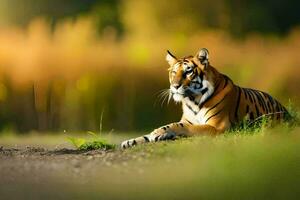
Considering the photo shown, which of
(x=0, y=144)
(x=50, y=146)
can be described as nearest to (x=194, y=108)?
(x=50, y=146)

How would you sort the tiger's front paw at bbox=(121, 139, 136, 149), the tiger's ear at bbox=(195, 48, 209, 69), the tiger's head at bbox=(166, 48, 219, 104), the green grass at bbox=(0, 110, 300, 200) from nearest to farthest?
the green grass at bbox=(0, 110, 300, 200) → the tiger's front paw at bbox=(121, 139, 136, 149) → the tiger's head at bbox=(166, 48, 219, 104) → the tiger's ear at bbox=(195, 48, 209, 69)

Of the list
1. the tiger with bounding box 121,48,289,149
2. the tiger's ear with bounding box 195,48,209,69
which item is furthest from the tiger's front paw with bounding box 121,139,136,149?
the tiger's ear with bounding box 195,48,209,69

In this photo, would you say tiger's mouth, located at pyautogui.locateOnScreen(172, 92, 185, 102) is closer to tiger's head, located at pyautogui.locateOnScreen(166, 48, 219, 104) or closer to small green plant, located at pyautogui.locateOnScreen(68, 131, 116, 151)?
tiger's head, located at pyautogui.locateOnScreen(166, 48, 219, 104)

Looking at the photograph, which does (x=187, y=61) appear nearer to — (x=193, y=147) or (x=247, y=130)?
(x=247, y=130)

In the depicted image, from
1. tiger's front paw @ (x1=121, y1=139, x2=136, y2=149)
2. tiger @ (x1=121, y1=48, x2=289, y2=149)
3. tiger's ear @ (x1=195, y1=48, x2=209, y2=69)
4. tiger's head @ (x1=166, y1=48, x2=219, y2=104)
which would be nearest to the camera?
tiger's front paw @ (x1=121, y1=139, x2=136, y2=149)

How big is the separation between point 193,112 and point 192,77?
352mm

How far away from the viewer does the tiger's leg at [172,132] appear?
6397 mm

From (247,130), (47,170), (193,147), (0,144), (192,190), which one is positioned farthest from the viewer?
(0,144)

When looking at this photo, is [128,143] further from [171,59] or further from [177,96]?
[171,59]

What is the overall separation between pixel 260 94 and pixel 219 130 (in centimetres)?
94

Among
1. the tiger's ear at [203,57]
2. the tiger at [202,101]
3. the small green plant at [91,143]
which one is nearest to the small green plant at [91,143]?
the small green plant at [91,143]

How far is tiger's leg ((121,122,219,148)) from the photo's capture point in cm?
640

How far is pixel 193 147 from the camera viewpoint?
222 inches

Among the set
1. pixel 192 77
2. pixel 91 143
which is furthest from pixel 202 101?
pixel 91 143
